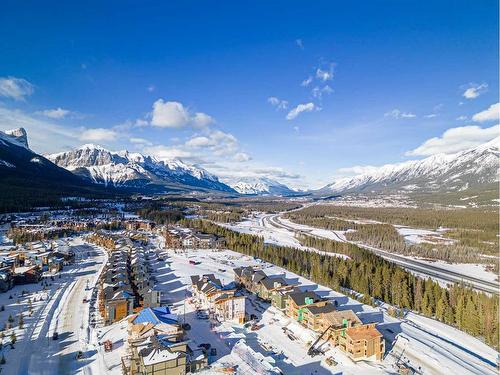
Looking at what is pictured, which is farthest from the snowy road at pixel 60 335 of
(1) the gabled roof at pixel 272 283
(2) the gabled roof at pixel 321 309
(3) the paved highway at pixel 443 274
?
(3) the paved highway at pixel 443 274

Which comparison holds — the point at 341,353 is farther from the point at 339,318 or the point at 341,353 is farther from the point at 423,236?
the point at 423,236

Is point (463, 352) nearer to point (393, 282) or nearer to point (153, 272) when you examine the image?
point (393, 282)

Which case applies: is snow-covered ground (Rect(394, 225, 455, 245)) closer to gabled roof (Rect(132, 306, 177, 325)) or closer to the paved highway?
the paved highway

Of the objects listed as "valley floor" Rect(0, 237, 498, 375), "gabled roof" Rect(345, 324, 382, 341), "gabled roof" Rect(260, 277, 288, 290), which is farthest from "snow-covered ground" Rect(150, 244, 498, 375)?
"gabled roof" Rect(260, 277, 288, 290)

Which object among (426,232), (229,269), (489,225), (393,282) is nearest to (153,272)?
(229,269)

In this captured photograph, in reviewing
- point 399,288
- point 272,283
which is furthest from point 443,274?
point 272,283

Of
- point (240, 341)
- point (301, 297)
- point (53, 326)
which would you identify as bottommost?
point (53, 326)

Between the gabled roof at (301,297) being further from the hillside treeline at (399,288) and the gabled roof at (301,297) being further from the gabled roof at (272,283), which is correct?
the hillside treeline at (399,288)
